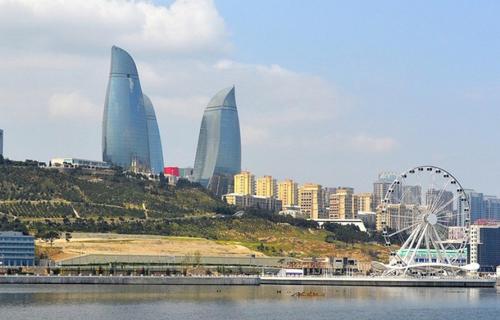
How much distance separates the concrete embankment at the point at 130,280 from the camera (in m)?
144

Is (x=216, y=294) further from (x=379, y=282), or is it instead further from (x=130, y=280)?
(x=379, y=282)

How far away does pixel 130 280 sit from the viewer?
147 metres

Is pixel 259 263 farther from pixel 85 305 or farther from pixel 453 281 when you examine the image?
pixel 85 305

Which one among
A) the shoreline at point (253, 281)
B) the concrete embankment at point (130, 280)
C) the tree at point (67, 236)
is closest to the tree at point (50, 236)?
the tree at point (67, 236)

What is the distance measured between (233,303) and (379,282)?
45293 millimetres

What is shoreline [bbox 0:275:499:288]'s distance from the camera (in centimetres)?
14412

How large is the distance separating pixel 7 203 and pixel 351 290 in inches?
2827

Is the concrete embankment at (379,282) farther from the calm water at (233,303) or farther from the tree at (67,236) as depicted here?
the tree at (67,236)

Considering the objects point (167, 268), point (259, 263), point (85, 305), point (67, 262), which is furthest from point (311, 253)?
point (85, 305)

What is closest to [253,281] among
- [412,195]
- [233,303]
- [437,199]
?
[412,195]

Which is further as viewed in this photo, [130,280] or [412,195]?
[412,195]

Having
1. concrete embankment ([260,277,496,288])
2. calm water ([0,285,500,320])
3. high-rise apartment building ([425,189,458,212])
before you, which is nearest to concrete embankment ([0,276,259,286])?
concrete embankment ([260,277,496,288])

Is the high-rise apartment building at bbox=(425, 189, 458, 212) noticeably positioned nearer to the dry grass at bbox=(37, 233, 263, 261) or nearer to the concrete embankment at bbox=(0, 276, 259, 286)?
the concrete embankment at bbox=(0, 276, 259, 286)

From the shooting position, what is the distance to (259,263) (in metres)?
175
